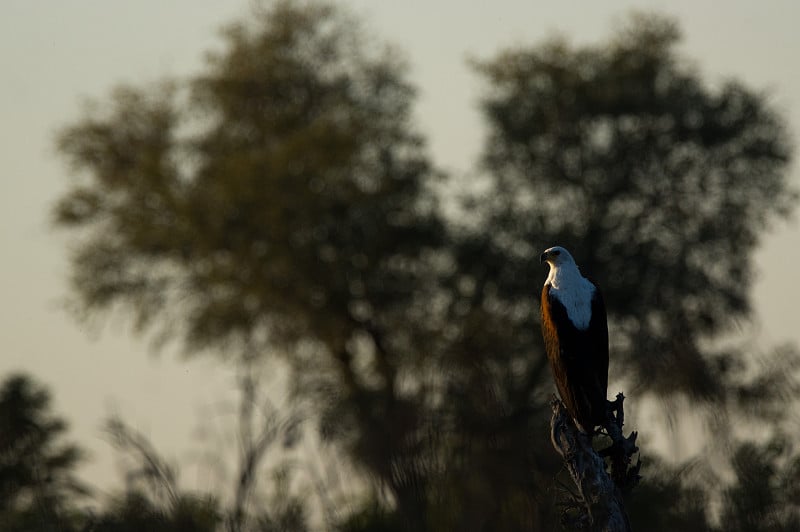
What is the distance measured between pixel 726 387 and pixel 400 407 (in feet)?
84.4

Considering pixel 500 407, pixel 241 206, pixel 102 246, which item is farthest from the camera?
pixel 102 246

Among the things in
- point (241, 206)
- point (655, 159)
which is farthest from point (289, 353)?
point (655, 159)

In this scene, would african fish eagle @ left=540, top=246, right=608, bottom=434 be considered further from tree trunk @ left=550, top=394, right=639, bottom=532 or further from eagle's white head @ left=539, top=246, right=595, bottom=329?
tree trunk @ left=550, top=394, right=639, bottom=532

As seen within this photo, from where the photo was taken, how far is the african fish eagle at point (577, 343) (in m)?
11.7

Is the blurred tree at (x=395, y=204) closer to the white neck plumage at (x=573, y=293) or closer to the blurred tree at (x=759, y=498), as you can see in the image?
the blurred tree at (x=759, y=498)

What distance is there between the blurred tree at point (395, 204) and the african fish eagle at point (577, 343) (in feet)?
67.9

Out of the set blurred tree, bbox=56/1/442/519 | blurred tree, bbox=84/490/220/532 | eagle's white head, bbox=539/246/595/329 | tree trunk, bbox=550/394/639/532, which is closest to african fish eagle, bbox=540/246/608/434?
eagle's white head, bbox=539/246/595/329

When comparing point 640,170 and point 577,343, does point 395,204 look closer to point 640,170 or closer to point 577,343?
point 640,170

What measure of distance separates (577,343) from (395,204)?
24.4 meters

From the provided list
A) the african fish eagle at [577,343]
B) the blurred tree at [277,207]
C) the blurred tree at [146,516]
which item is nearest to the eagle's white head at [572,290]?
the african fish eagle at [577,343]

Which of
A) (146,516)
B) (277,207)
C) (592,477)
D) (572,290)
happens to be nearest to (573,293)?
(572,290)

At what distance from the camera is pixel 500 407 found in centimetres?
1153

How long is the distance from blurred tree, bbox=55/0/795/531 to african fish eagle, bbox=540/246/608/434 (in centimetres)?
2071

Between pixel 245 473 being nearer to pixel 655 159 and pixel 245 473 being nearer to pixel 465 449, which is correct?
pixel 465 449
